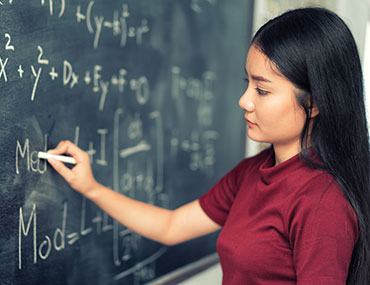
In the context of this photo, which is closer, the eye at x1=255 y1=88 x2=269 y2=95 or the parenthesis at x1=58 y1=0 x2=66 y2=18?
the eye at x1=255 y1=88 x2=269 y2=95

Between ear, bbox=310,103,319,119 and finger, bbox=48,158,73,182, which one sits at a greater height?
ear, bbox=310,103,319,119

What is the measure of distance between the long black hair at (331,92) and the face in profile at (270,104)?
13mm

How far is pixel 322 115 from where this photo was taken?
93 centimetres

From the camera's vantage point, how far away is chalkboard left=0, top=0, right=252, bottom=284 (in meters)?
0.98

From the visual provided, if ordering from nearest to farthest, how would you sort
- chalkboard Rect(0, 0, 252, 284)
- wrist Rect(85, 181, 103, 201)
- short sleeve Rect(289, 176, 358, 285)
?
short sleeve Rect(289, 176, 358, 285), chalkboard Rect(0, 0, 252, 284), wrist Rect(85, 181, 103, 201)

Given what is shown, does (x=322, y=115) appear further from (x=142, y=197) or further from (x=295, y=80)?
(x=142, y=197)

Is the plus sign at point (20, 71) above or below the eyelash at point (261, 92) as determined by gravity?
above

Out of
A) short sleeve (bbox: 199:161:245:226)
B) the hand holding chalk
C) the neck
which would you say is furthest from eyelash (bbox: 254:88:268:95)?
the hand holding chalk

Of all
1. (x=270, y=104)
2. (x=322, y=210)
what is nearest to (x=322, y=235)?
(x=322, y=210)

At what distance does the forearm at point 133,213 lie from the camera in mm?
1139

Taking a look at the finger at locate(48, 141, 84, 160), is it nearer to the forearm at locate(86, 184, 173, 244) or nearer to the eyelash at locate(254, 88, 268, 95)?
the forearm at locate(86, 184, 173, 244)

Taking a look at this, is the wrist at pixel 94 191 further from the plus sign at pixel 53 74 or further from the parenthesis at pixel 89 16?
the parenthesis at pixel 89 16

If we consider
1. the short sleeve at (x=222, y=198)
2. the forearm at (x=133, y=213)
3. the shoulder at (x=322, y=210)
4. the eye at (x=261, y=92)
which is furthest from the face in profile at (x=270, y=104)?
the forearm at (x=133, y=213)

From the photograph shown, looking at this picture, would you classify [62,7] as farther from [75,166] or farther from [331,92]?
[331,92]
